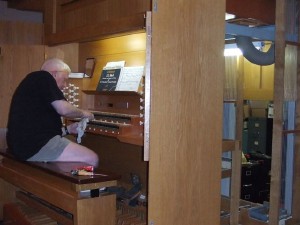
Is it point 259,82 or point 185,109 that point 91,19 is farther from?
point 259,82

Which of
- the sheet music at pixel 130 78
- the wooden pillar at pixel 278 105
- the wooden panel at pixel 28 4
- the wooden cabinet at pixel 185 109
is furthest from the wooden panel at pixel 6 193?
the wooden pillar at pixel 278 105

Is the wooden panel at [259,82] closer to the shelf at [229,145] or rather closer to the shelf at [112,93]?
the shelf at [229,145]

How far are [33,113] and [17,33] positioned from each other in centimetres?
233

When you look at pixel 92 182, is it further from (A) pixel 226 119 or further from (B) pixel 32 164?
(A) pixel 226 119

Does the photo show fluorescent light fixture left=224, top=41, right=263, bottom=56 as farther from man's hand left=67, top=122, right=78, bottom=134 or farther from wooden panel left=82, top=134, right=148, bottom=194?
man's hand left=67, top=122, right=78, bottom=134

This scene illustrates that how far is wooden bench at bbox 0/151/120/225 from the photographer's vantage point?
2.43 m

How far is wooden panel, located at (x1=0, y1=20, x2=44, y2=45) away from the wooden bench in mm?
2265

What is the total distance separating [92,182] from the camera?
2.46 metres

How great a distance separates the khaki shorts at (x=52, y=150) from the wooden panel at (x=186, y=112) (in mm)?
1115

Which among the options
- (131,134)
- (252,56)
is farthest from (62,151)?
(252,56)

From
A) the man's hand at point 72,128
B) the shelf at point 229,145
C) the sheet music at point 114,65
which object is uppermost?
the sheet music at point 114,65

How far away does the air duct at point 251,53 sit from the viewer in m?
3.36

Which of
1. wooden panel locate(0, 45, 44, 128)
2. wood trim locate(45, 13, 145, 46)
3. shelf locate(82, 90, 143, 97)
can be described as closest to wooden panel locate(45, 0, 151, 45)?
wood trim locate(45, 13, 145, 46)

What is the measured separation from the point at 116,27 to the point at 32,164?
1.25m
